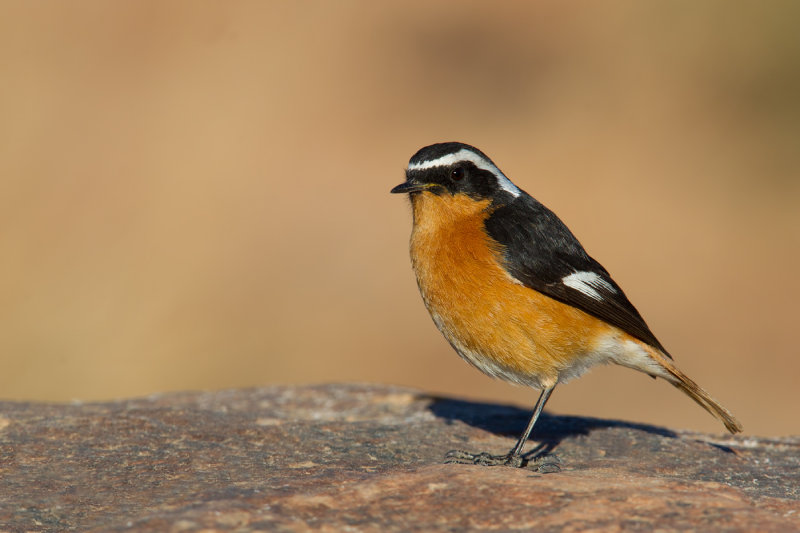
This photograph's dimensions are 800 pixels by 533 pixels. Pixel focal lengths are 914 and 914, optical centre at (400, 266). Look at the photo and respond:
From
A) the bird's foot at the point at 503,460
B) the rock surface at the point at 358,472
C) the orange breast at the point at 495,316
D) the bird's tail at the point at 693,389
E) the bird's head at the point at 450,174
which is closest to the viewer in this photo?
the rock surface at the point at 358,472

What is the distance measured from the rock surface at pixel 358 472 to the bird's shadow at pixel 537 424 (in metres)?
0.02

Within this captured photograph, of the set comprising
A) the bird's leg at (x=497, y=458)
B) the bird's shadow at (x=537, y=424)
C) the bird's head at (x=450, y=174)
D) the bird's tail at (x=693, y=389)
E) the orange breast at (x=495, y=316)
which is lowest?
the bird's leg at (x=497, y=458)

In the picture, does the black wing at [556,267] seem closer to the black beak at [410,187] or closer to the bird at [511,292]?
the bird at [511,292]

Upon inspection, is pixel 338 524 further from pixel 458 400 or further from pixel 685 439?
pixel 458 400

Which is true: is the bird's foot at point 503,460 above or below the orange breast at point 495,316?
below

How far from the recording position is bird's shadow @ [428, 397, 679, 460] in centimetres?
716

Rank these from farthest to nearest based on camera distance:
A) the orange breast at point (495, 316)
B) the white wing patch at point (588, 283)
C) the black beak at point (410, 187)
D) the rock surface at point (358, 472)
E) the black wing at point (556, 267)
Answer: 1. the black beak at point (410, 187)
2. the white wing patch at point (588, 283)
3. the black wing at point (556, 267)
4. the orange breast at point (495, 316)
5. the rock surface at point (358, 472)

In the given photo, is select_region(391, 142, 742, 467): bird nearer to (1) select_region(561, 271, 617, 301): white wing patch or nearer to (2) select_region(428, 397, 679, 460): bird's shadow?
(1) select_region(561, 271, 617, 301): white wing patch

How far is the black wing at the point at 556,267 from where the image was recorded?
261 inches

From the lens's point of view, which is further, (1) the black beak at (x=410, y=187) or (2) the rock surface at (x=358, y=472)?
(1) the black beak at (x=410, y=187)

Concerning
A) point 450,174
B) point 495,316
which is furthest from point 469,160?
point 495,316

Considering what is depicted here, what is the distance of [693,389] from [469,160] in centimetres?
246

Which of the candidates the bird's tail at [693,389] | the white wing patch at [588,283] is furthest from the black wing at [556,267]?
the bird's tail at [693,389]

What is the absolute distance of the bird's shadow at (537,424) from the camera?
7.16 m
